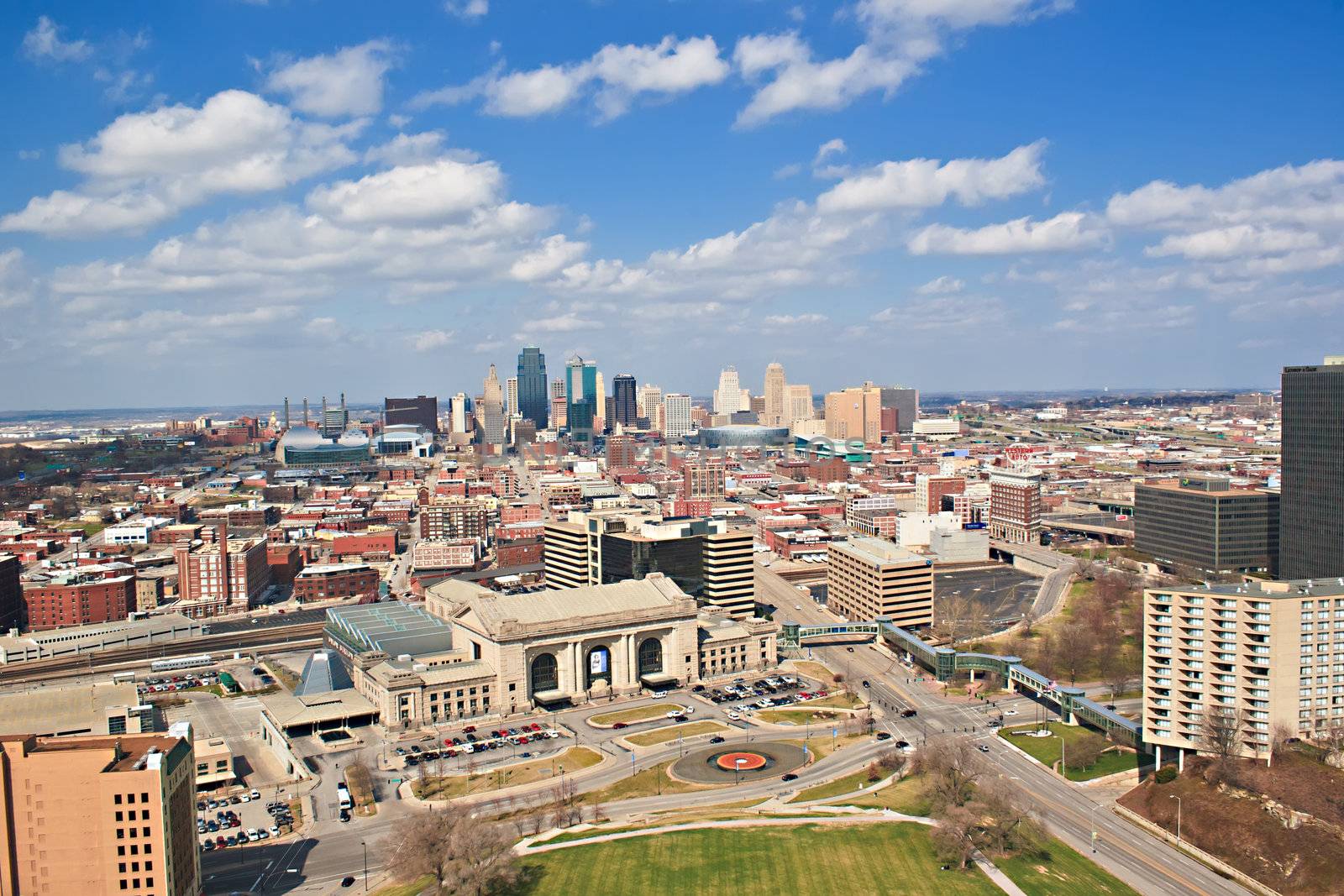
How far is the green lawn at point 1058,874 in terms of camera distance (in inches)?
1783

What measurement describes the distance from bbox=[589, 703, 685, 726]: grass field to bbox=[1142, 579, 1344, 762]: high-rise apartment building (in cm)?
2948

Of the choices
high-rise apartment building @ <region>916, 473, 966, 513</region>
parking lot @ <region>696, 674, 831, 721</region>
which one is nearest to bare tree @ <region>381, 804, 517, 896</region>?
parking lot @ <region>696, 674, 831, 721</region>

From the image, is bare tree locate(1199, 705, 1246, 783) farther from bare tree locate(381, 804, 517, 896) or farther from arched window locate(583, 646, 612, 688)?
arched window locate(583, 646, 612, 688)

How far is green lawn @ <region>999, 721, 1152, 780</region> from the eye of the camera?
193 feet

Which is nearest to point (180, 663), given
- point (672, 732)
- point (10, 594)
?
point (10, 594)

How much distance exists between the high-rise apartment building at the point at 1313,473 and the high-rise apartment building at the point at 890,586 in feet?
104

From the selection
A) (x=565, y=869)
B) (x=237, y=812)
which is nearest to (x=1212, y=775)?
(x=565, y=869)

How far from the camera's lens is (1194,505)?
108 m

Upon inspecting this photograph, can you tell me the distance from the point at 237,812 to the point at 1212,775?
48.0 meters

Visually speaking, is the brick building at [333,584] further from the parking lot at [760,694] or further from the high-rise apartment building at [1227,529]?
the high-rise apartment building at [1227,529]

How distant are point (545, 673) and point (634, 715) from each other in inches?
295

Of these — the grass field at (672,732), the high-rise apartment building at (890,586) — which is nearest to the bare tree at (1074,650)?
the high-rise apartment building at (890,586)

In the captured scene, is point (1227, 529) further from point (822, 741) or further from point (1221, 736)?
point (822, 741)

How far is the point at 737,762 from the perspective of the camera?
2400 inches
